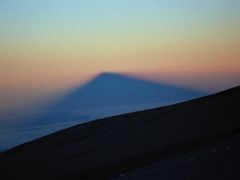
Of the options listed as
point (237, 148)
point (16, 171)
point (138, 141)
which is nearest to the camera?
point (237, 148)

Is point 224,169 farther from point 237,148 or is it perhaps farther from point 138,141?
point 138,141

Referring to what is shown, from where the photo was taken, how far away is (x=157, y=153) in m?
19.7

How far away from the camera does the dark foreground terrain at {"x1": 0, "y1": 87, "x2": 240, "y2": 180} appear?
1456 centimetres

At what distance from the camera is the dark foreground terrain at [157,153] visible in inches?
573

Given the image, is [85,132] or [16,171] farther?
[85,132]

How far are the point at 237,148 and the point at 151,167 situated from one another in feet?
8.15

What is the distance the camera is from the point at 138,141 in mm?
23500

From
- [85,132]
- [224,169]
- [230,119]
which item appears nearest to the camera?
[224,169]

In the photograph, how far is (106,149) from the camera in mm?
23938

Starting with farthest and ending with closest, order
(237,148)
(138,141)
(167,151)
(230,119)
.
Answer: (138,141) → (230,119) → (167,151) → (237,148)

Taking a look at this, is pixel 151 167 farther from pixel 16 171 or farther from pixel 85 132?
pixel 85 132

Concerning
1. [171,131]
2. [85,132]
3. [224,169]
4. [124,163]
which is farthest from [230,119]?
[85,132]

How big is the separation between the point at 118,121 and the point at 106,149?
41.1 ft

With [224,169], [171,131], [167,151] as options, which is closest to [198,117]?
[171,131]
